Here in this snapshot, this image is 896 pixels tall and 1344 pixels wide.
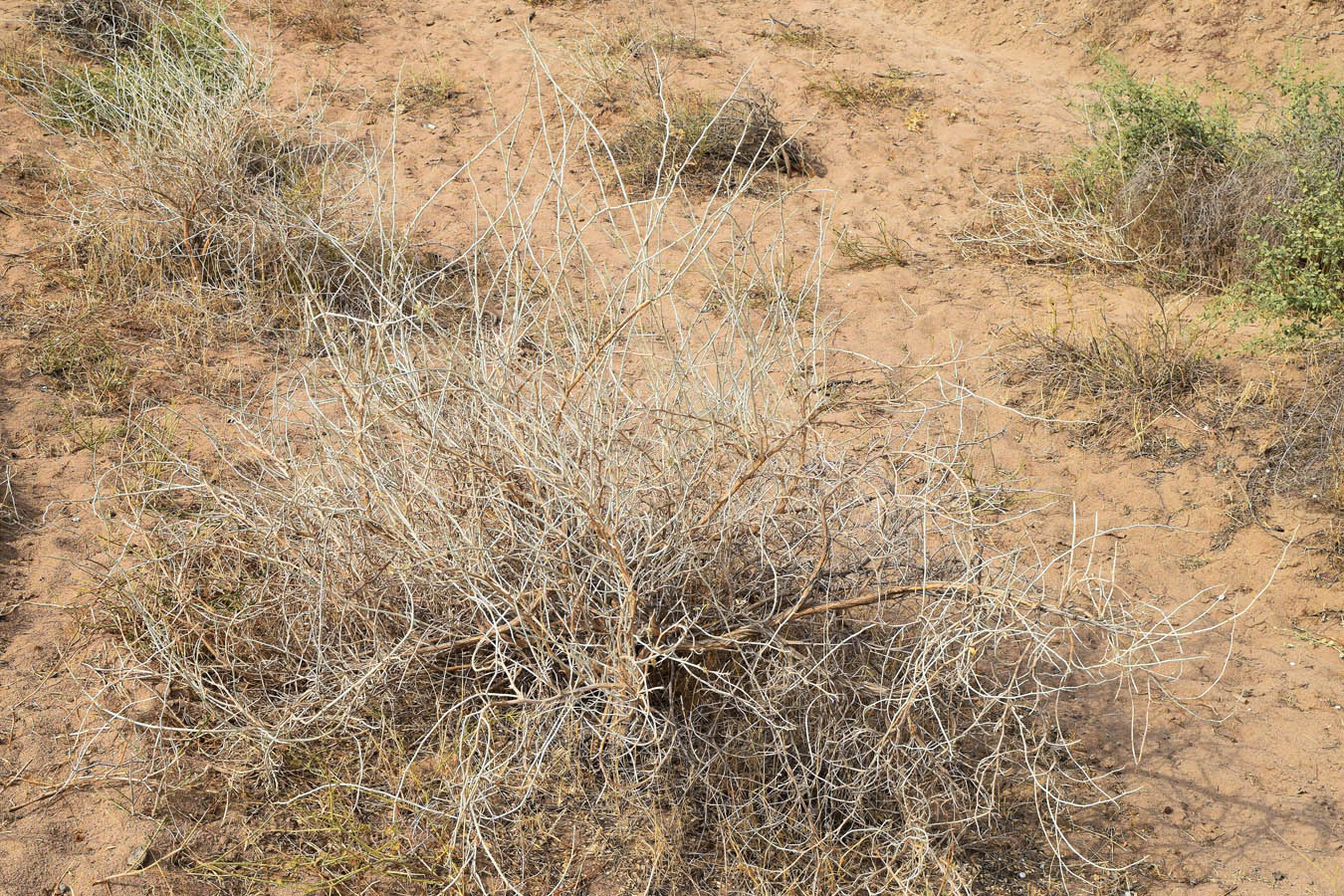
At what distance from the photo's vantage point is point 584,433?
266cm

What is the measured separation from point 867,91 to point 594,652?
4752 mm

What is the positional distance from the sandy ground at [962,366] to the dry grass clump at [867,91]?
0.24 ft

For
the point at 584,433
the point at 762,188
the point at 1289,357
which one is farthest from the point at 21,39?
the point at 1289,357

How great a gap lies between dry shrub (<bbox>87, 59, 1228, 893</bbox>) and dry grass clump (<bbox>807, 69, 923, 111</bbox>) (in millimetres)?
3951

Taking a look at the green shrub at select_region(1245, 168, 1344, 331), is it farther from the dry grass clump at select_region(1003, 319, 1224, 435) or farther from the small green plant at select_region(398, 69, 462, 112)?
the small green plant at select_region(398, 69, 462, 112)

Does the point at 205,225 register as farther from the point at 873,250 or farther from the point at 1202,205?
the point at 1202,205

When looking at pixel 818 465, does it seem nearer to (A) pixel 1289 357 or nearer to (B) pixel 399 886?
(B) pixel 399 886

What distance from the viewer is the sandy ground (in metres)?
2.75

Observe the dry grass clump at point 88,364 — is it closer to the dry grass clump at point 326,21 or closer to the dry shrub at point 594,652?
the dry shrub at point 594,652

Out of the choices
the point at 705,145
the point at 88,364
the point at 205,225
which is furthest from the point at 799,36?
the point at 88,364

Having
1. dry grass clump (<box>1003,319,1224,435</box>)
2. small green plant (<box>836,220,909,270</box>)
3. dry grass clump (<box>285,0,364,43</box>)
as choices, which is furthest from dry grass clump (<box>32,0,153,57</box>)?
dry grass clump (<box>1003,319,1224,435</box>)

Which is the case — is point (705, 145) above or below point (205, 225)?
→ above

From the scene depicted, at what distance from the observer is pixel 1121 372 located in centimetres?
436

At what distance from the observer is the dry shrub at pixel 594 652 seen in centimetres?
252
